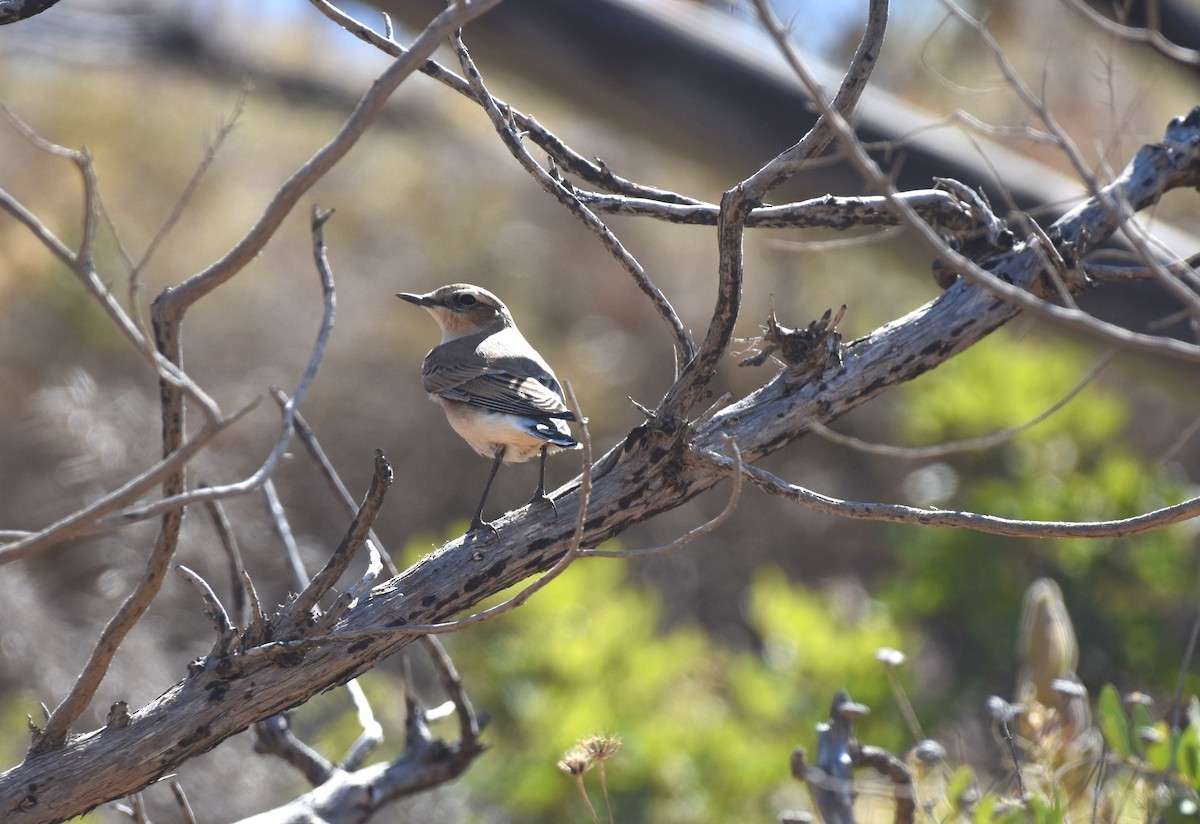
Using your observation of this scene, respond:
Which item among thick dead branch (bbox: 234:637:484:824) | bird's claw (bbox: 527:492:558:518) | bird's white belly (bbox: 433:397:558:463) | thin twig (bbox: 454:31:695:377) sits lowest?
thick dead branch (bbox: 234:637:484:824)

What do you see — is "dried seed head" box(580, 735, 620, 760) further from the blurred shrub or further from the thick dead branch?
the blurred shrub

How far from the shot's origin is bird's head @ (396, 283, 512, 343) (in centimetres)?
377

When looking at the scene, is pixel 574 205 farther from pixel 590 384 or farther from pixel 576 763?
pixel 590 384

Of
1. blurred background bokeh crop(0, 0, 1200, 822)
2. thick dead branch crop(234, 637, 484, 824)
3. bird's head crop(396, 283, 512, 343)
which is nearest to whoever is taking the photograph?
thick dead branch crop(234, 637, 484, 824)

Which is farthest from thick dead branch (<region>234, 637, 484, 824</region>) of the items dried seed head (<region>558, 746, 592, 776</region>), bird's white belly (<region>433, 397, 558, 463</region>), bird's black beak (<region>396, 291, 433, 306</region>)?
bird's black beak (<region>396, 291, 433, 306</region>)

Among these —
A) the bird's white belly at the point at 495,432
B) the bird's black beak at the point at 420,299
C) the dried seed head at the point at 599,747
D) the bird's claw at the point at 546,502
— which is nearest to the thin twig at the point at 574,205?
the bird's claw at the point at 546,502

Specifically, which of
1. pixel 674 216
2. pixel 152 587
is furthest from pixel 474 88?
pixel 152 587

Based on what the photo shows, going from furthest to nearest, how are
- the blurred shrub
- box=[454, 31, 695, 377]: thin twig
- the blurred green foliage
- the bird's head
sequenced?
the blurred green foliage < the blurred shrub < the bird's head < box=[454, 31, 695, 377]: thin twig

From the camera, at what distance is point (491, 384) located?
3209 mm

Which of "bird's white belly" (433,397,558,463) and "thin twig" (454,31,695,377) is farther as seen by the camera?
A: "bird's white belly" (433,397,558,463)

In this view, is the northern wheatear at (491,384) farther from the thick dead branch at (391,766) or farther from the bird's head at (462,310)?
the thick dead branch at (391,766)

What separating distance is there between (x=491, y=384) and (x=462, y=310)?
2.20ft

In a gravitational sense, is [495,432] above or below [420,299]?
Result: below

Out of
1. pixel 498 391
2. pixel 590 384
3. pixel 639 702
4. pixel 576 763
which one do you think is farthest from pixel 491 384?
pixel 590 384
